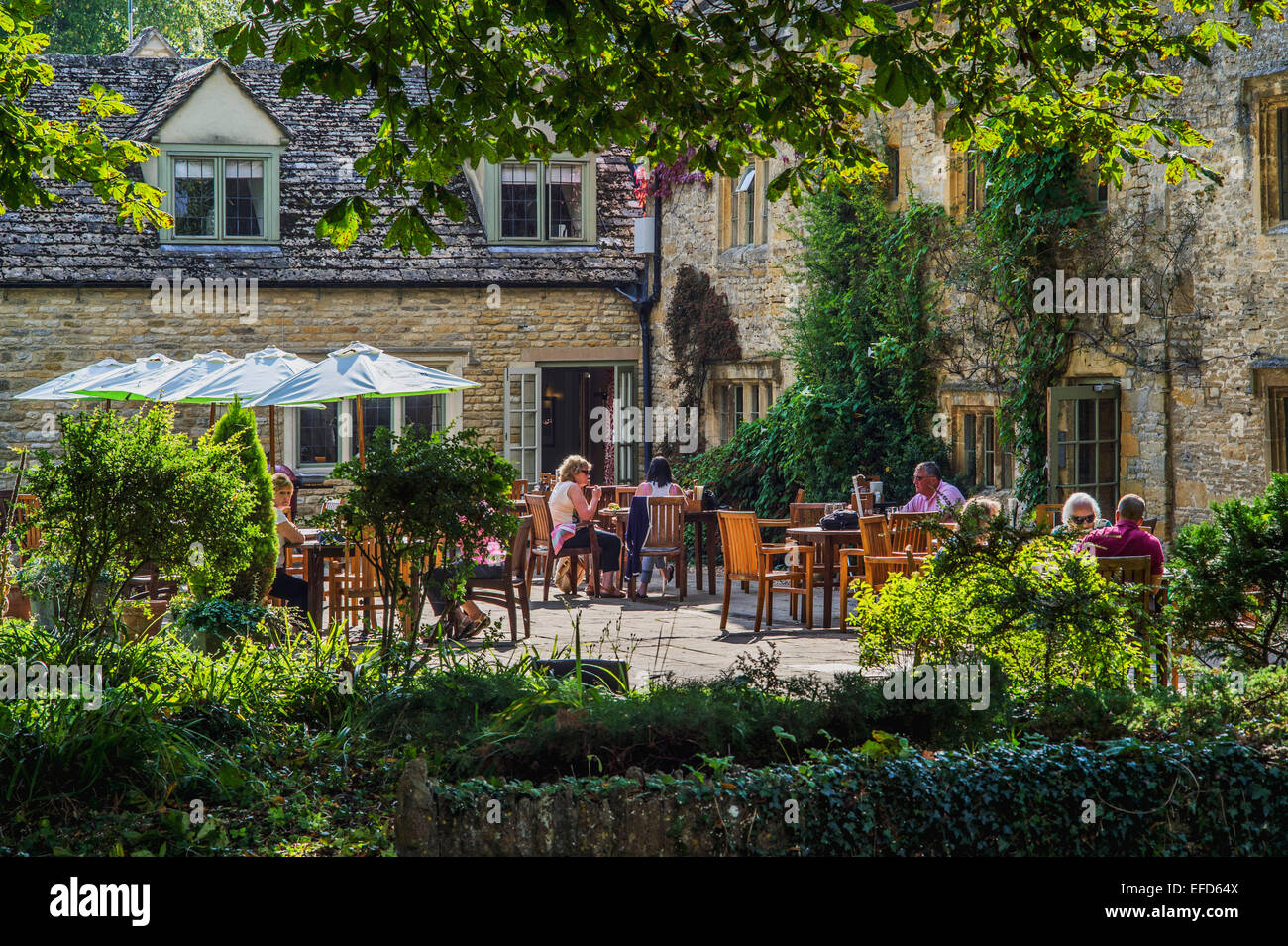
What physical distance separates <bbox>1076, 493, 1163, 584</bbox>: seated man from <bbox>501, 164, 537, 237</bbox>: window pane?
12.7 metres

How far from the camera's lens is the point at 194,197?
62.0 ft

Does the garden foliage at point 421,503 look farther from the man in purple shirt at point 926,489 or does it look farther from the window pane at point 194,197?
the window pane at point 194,197

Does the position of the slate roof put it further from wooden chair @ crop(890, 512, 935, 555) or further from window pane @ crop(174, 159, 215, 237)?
wooden chair @ crop(890, 512, 935, 555)

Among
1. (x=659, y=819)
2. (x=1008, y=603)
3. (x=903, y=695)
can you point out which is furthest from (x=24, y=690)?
(x=1008, y=603)

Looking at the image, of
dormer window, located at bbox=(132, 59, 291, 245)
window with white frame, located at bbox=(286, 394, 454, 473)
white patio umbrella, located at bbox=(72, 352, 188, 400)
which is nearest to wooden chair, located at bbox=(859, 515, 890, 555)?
white patio umbrella, located at bbox=(72, 352, 188, 400)

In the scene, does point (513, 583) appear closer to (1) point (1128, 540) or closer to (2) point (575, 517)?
(2) point (575, 517)

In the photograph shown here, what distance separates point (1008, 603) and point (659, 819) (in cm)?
231

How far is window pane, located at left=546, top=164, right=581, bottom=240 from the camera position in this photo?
19984mm

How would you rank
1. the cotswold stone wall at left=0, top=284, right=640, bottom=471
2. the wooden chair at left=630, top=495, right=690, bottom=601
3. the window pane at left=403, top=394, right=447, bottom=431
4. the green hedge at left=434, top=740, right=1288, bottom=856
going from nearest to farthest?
1. the green hedge at left=434, top=740, right=1288, bottom=856
2. the wooden chair at left=630, top=495, right=690, bottom=601
3. the cotswold stone wall at left=0, top=284, right=640, bottom=471
4. the window pane at left=403, top=394, right=447, bottom=431

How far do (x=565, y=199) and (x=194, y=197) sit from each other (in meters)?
5.01

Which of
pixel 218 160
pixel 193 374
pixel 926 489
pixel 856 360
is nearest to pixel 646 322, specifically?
pixel 856 360

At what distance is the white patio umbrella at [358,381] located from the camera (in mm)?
12039
